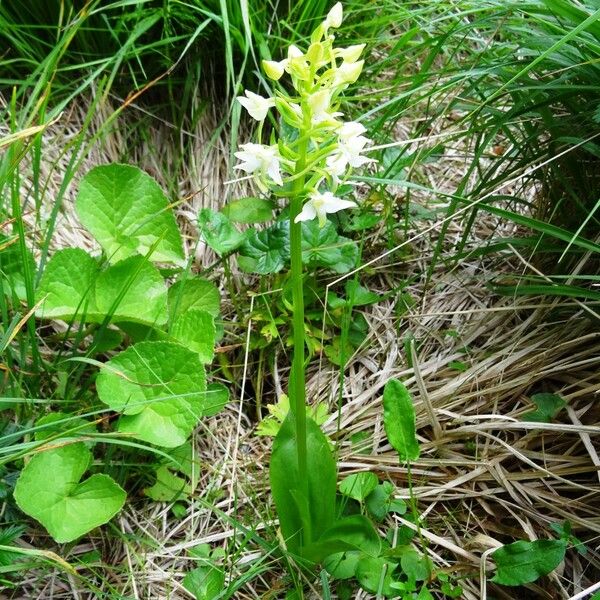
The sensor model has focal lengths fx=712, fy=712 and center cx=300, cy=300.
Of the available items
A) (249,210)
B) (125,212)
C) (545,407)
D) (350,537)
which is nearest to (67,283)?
(125,212)

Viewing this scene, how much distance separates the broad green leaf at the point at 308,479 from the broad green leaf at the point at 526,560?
28cm

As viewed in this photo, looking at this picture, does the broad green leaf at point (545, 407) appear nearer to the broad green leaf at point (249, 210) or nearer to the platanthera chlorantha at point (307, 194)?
the platanthera chlorantha at point (307, 194)

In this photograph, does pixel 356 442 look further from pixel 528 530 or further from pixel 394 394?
pixel 528 530

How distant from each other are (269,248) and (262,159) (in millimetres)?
601

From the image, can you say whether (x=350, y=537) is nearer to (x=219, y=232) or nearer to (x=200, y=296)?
(x=200, y=296)

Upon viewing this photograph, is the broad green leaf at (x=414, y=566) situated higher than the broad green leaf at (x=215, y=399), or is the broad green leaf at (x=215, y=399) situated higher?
the broad green leaf at (x=215, y=399)

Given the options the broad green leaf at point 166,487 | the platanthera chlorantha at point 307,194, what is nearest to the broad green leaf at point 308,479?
the platanthera chlorantha at point 307,194

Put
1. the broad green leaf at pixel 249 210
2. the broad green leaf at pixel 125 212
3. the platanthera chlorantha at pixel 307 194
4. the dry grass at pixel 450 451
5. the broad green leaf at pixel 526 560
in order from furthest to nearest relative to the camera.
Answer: the broad green leaf at pixel 249 210, the broad green leaf at pixel 125 212, the dry grass at pixel 450 451, the broad green leaf at pixel 526 560, the platanthera chlorantha at pixel 307 194

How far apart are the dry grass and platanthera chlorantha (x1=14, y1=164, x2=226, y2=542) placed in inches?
5.1

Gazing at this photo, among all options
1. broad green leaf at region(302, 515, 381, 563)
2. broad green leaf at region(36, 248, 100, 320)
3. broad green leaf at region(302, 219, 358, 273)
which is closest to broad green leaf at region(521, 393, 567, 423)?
broad green leaf at region(302, 515, 381, 563)

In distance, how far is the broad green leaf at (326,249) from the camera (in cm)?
152

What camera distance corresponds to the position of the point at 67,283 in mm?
1346

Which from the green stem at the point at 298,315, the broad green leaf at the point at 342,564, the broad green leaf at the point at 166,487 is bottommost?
the broad green leaf at the point at 166,487

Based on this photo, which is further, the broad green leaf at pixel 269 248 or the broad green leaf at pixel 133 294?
the broad green leaf at pixel 269 248
